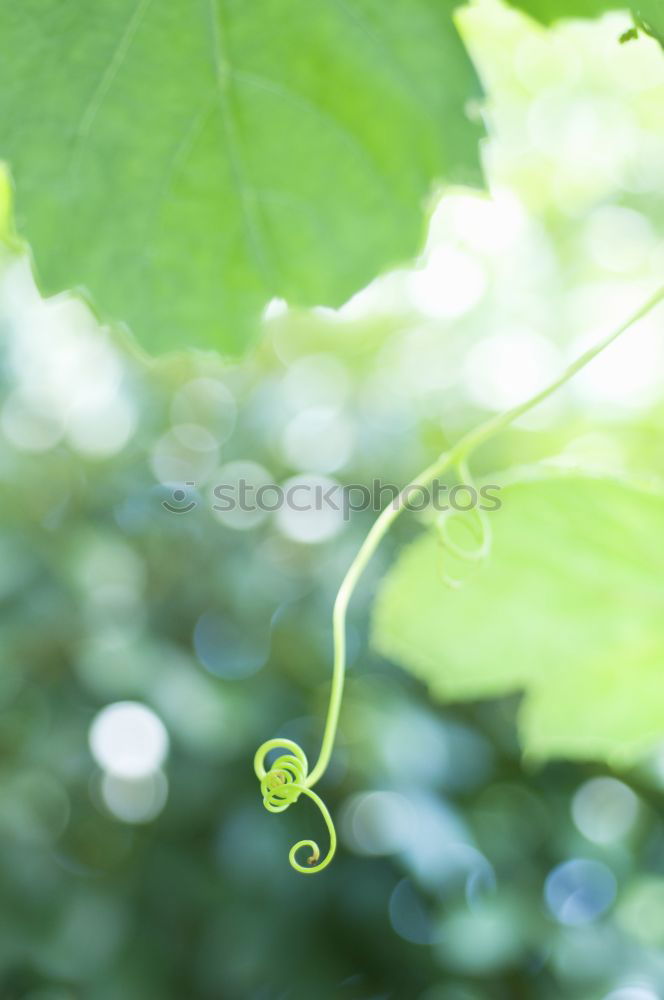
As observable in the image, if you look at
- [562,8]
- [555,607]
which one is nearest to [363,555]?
[555,607]

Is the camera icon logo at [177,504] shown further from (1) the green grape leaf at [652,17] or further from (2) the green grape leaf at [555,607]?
(1) the green grape leaf at [652,17]

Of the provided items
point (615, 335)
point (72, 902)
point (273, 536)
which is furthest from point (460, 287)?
point (615, 335)

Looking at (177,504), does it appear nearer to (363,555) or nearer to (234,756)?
(234,756)

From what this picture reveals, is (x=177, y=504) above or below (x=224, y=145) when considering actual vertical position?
below

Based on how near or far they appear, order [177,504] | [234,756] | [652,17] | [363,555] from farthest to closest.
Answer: [177,504]
[234,756]
[363,555]
[652,17]

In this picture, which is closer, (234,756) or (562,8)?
(562,8)

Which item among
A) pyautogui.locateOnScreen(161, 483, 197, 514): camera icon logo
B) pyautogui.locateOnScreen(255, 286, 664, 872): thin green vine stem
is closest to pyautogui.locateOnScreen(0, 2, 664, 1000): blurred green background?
pyautogui.locateOnScreen(161, 483, 197, 514): camera icon logo

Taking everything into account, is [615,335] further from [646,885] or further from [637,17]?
[646,885]

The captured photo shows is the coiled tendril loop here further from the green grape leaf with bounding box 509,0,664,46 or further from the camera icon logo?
the camera icon logo
